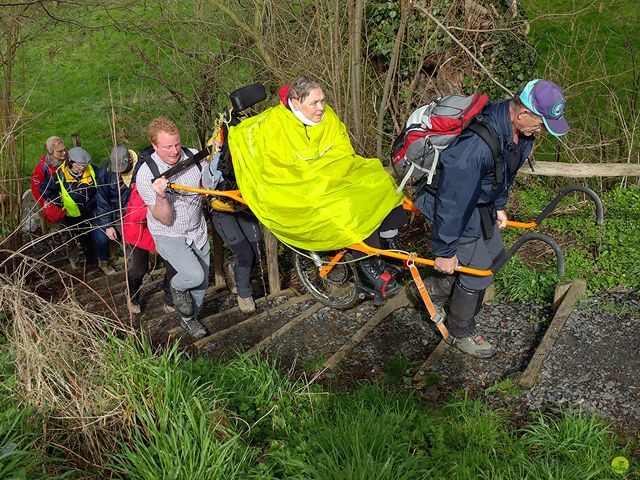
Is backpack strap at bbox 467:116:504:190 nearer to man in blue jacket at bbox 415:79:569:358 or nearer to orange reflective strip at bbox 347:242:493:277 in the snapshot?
man in blue jacket at bbox 415:79:569:358

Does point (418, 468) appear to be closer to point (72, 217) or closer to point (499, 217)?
point (499, 217)

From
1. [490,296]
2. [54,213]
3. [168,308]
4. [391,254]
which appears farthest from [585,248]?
[54,213]

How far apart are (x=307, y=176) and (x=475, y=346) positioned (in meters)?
1.80

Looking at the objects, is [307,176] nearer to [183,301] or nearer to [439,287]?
[439,287]

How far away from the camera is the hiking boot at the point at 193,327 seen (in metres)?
5.52

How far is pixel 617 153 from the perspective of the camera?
24.6ft

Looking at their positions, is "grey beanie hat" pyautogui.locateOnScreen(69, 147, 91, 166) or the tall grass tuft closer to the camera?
the tall grass tuft

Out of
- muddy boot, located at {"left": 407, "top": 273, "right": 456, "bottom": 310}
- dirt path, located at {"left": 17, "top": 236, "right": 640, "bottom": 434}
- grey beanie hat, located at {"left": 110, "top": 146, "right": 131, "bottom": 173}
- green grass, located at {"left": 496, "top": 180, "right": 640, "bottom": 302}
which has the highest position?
grey beanie hat, located at {"left": 110, "top": 146, "right": 131, "bottom": 173}

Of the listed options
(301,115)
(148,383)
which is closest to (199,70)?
(301,115)

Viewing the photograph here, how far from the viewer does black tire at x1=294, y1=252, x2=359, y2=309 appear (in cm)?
554

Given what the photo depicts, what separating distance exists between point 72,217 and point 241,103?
3.47m

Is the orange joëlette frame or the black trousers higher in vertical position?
the orange joëlette frame

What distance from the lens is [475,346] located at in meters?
4.61

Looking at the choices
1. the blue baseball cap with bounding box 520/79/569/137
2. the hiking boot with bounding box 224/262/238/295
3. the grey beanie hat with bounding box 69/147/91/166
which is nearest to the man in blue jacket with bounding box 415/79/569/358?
the blue baseball cap with bounding box 520/79/569/137
